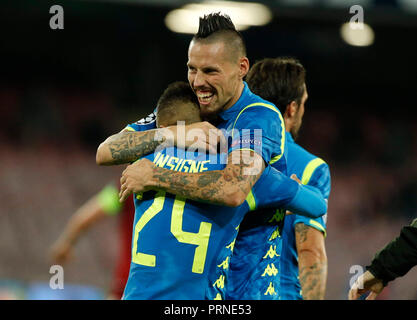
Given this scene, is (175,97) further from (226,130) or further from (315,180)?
(315,180)

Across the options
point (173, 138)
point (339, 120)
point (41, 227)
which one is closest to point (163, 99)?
point (173, 138)

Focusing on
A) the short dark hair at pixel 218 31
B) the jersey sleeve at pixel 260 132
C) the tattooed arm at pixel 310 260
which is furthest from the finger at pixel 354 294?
the short dark hair at pixel 218 31

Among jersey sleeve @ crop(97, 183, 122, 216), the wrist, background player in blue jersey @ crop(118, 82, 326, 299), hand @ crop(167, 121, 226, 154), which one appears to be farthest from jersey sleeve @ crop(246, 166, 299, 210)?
jersey sleeve @ crop(97, 183, 122, 216)

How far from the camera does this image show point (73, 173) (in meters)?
15.1

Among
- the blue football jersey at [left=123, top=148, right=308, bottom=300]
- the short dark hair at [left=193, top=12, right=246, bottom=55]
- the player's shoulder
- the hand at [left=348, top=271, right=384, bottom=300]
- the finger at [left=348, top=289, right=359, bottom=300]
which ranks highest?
the short dark hair at [left=193, top=12, right=246, bottom=55]

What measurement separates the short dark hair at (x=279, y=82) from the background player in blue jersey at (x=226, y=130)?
77 centimetres

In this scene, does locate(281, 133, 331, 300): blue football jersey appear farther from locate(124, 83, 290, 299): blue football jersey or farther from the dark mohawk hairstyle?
the dark mohawk hairstyle

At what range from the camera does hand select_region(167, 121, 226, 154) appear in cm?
297

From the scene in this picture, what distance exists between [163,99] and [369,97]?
615 inches

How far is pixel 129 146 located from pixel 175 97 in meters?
0.33

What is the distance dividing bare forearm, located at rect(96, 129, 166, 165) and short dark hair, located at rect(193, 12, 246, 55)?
0.59m

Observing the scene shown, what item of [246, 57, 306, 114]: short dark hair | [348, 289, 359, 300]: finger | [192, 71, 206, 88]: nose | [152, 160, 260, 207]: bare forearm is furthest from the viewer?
[246, 57, 306, 114]: short dark hair

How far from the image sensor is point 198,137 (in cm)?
297

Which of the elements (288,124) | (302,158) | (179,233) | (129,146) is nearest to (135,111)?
(288,124)
